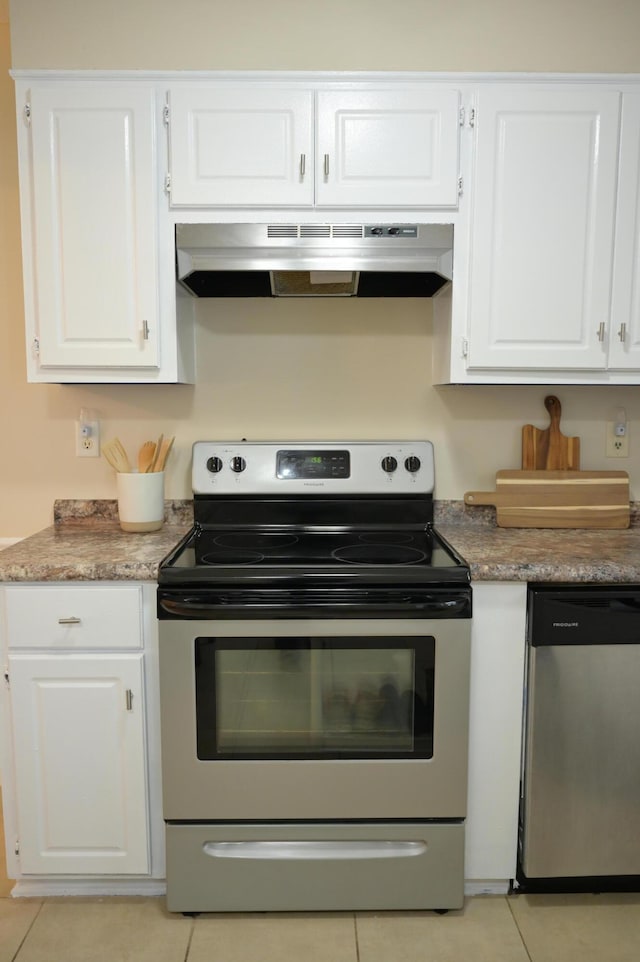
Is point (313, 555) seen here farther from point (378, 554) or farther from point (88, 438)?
point (88, 438)

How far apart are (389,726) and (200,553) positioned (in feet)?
2.27

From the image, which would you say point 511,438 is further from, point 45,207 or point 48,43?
point 48,43

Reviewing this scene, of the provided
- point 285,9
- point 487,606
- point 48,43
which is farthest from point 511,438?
point 48,43

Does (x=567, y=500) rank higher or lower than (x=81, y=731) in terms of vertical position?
higher

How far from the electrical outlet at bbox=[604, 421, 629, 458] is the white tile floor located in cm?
133

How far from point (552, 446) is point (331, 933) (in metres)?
1.58

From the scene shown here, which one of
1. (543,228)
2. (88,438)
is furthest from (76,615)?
(543,228)

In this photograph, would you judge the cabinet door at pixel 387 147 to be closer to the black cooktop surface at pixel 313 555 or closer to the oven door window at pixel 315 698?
the black cooktop surface at pixel 313 555

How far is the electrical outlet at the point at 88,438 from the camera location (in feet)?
7.55

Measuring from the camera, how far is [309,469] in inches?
86.0

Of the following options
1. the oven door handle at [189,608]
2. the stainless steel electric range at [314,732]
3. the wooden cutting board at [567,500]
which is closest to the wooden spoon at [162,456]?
the stainless steel electric range at [314,732]

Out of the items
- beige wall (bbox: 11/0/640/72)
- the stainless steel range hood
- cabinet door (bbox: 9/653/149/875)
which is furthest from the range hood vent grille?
cabinet door (bbox: 9/653/149/875)

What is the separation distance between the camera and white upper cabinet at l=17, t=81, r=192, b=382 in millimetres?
1863

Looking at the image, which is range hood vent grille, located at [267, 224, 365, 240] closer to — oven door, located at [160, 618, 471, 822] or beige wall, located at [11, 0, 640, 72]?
beige wall, located at [11, 0, 640, 72]
